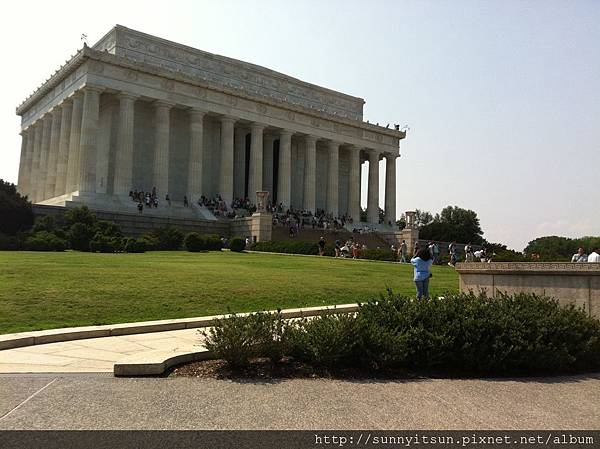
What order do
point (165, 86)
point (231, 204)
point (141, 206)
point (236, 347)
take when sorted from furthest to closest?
point (231, 204) → point (165, 86) → point (141, 206) → point (236, 347)

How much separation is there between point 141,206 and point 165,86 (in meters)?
16.1

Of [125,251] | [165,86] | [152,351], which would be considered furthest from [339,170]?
[152,351]

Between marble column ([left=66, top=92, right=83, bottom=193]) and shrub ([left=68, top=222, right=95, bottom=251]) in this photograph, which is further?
marble column ([left=66, top=92, right=83, bottom=193])

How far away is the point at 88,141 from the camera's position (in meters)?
56.9

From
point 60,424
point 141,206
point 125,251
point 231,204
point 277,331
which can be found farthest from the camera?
point 231,204

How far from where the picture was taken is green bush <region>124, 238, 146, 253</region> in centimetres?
3722

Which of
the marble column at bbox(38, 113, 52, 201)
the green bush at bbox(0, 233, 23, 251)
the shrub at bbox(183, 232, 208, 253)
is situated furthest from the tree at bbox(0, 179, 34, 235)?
the marble column at bbox(38, 113, 52, 201)

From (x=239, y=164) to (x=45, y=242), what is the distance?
1616 inches

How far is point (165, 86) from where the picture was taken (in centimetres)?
6212

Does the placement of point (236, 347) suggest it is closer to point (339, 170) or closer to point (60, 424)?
point (60, 424)

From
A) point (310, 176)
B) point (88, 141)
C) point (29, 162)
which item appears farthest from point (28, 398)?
point (29, 162)

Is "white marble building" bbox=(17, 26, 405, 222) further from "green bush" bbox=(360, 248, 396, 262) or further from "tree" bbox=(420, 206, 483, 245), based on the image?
"green bush" bbox=(360, 248, 396, 262)

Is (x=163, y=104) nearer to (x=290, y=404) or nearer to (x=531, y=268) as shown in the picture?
(x=531, y=268)

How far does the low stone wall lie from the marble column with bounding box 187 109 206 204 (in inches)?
2072
